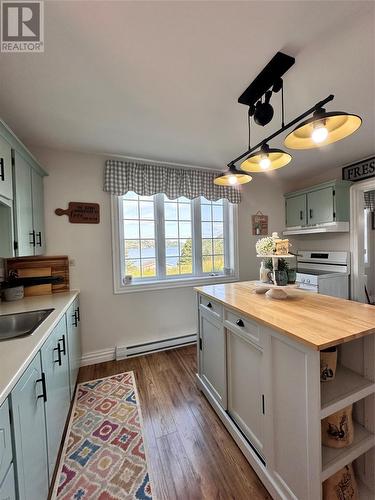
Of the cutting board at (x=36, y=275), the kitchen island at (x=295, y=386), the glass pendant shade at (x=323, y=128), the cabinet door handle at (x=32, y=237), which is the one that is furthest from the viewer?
the cutting board at (x=36, y=275)

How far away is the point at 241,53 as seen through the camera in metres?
1.20

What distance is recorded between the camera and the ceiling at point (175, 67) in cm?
101

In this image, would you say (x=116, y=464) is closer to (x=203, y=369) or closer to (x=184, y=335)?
(x=203, y=369)

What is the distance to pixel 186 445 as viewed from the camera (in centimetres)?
144

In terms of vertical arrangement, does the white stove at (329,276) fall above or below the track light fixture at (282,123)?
below

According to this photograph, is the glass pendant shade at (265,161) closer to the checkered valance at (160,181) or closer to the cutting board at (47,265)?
the checkered valance at (160,181)

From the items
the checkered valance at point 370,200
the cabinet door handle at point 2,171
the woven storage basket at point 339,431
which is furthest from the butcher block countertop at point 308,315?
the checkered valance at point 370,200

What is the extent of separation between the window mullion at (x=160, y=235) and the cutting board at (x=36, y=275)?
1.27 meters

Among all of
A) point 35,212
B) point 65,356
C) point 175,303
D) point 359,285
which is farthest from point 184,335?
point 359,285

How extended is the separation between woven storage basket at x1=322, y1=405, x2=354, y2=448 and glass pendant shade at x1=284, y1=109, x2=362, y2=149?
4.64ft

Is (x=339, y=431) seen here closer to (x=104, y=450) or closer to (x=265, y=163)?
(x=104, y=450)

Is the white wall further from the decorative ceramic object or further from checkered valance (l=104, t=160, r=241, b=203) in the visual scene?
the decorative ceramic object

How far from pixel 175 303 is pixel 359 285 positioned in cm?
266

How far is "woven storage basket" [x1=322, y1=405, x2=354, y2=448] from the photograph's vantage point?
1.05 m
